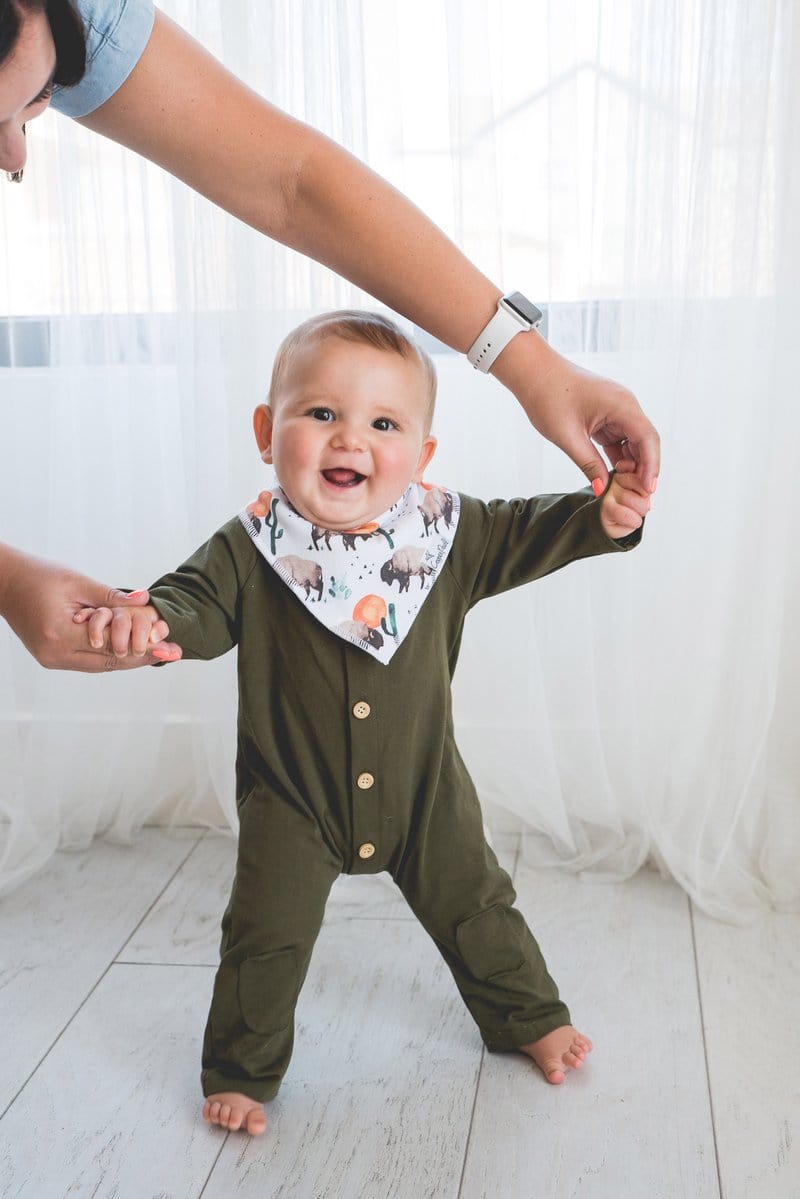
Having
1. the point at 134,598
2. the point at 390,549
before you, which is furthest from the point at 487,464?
the point at 134,598

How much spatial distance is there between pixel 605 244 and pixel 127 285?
64cm

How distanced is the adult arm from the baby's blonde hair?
0.03m

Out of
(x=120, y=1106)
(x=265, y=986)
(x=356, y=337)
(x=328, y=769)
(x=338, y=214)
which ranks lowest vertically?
(x=120, y=1106)

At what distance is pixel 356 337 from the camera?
4.00ft

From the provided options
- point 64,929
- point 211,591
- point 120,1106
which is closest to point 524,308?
point 211,591

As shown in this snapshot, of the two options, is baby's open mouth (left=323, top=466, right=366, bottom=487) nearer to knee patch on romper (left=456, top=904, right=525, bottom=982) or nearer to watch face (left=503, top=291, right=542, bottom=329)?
watch face (left=503, top=291, right=542, bottom=329)

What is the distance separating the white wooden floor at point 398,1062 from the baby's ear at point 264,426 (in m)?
0.64

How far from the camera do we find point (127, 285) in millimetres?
1776

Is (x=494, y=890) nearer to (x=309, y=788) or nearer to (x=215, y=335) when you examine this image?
(x=309, y=788)

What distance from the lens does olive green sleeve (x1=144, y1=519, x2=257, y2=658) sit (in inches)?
46.2

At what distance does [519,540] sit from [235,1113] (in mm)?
617

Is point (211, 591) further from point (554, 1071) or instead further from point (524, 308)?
point (554, 1071)

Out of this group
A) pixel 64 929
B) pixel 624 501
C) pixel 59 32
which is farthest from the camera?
pixel 64 929

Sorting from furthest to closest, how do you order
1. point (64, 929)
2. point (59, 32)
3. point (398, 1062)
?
1. point (64, 929)
2. point (398, 1062)
3. point (59, 32)
